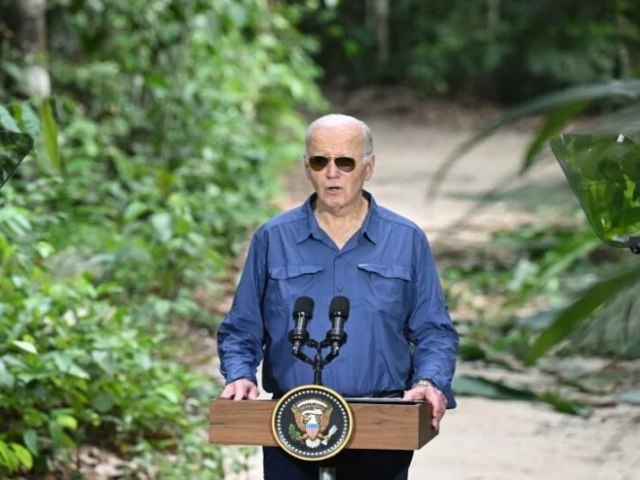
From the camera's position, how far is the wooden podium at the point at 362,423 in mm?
2508

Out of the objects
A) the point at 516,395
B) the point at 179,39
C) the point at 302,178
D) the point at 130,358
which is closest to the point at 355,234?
the point at 130,358

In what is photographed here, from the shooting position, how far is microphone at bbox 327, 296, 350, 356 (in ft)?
8.57

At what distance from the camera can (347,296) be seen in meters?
2.87

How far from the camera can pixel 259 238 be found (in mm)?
3014

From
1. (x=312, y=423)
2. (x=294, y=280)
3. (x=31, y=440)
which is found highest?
(x=31, y=440)

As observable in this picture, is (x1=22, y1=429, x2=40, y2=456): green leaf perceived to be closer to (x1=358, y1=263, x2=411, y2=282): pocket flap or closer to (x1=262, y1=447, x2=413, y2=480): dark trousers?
(x1=262, y1=447, x2=413, y2=480): dark trousers

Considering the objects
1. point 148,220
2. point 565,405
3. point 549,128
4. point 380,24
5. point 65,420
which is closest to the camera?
point 549,128

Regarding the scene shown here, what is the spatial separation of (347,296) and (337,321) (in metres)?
0.23

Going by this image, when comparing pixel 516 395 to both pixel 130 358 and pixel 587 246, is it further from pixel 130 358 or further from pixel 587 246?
pixel 587 246

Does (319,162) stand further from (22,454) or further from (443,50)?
(443,50)

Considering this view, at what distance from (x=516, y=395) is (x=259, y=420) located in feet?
13.2

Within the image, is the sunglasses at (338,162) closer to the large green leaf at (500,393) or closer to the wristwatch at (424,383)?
the wristwatch at (424,383)

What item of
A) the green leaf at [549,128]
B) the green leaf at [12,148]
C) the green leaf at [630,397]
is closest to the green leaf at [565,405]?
the green leaf at [630,397]

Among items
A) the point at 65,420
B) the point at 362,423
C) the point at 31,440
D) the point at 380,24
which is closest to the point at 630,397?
the point at 65,420
